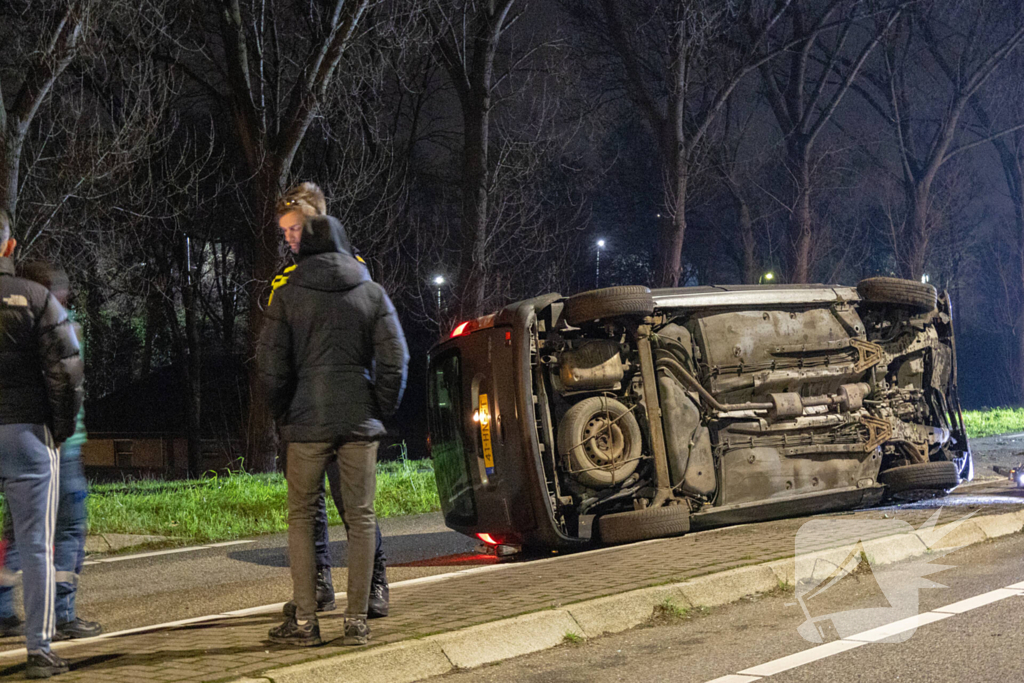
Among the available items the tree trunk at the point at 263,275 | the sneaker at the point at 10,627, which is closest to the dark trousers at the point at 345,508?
the sneaker at the point at 10,627

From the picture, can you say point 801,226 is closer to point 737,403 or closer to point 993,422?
point 993,422

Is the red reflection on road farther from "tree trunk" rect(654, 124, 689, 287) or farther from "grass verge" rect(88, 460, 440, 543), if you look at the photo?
"tree trunk" rect(654, 124, 689, 287)

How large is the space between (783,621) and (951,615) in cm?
87

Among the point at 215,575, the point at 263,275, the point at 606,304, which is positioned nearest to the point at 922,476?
the point at 606,304

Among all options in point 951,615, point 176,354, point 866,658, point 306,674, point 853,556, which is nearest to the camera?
point 306,674

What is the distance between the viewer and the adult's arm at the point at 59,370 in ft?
15.7

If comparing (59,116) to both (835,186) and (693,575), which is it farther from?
(835,186)

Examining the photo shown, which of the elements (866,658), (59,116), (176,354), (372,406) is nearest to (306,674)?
(372,406)

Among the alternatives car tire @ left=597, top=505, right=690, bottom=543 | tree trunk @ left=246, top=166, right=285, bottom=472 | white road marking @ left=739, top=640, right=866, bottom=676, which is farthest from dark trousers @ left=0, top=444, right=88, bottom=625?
tree trunk @ left=246, top=166, right=285, bottom=472

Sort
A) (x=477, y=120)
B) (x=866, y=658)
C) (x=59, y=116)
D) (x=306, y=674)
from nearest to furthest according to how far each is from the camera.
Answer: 1. (x=306, y=674)
2. (x=866, y=658)
3. (x=477, y=120)
4. (x=59, y=116)

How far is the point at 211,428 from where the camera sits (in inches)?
1794

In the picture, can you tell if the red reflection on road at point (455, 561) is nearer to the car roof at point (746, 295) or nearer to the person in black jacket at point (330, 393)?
the car roof at point (746, 295)

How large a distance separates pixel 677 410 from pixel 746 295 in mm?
1136

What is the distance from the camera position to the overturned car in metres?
7.97
